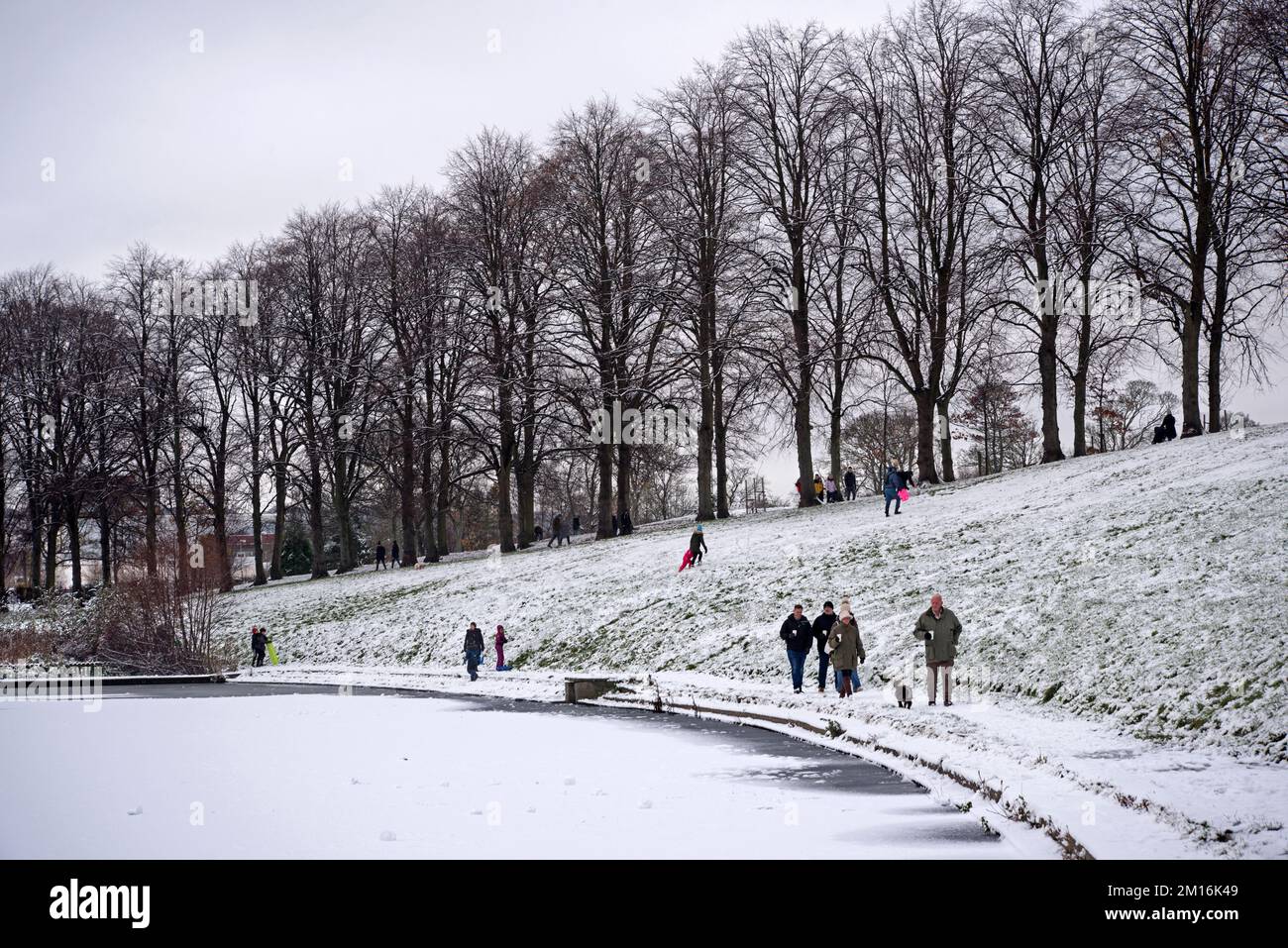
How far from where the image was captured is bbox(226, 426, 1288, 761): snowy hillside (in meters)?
16.0

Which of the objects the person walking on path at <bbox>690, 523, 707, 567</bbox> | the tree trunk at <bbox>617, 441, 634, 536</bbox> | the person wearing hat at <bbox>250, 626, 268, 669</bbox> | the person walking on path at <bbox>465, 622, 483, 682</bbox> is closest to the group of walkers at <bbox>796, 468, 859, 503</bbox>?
the tree trunk at <bbox>617, 441, 634, 536</bbox>

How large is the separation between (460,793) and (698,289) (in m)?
31.2

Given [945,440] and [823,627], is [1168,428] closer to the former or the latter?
[945,440]

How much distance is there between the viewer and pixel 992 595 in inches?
894

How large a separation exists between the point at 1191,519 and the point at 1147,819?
13.9m

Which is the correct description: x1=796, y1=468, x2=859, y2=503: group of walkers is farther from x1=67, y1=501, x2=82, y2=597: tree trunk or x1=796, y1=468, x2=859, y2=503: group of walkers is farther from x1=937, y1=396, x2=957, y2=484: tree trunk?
x1=67, y1=501, x2=82, y2=597: tree trunk

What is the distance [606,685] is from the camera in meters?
24.8

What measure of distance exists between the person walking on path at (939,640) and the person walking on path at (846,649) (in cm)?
200

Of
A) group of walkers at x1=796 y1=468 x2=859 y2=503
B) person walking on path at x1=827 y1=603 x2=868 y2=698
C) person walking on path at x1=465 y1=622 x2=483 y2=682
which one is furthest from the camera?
group of walkers at x1=796 y1=468 x2=859 y2=503

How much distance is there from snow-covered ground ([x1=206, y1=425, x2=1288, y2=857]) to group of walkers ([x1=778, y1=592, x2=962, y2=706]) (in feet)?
1.75

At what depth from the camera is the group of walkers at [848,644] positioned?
18.8 metres

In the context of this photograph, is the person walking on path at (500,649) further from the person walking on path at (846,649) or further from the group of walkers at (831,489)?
the group of walkers at (831,489)

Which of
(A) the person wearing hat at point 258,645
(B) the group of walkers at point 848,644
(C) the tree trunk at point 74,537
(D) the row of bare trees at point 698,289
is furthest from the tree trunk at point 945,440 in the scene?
(C) the tree trunk at point 74,537
